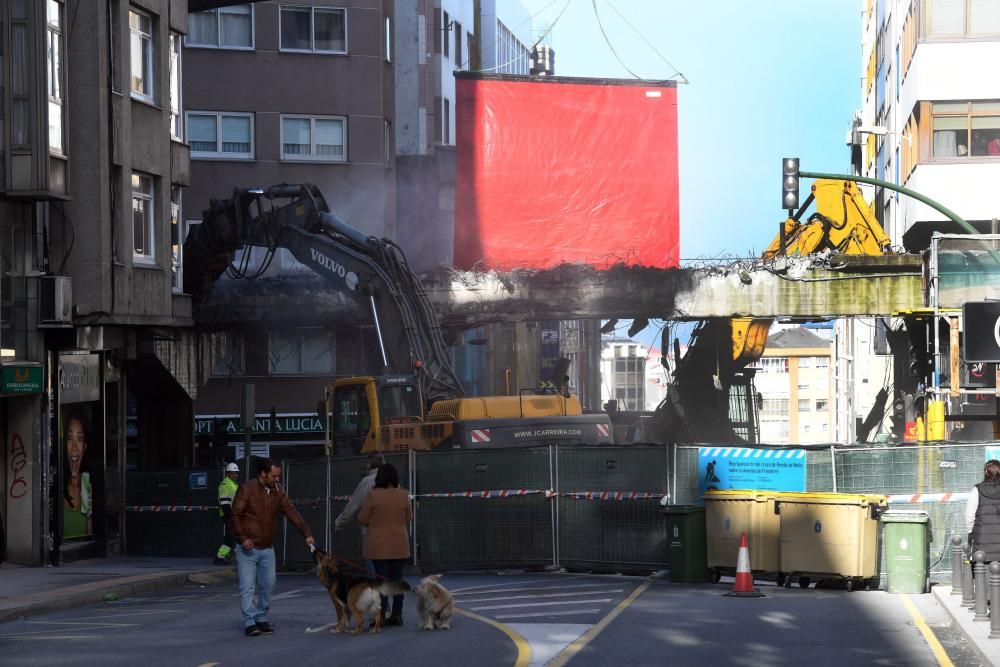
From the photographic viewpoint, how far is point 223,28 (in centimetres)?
4581

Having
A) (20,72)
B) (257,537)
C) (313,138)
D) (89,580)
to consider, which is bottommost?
(89,580)

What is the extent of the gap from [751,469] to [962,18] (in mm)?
24440

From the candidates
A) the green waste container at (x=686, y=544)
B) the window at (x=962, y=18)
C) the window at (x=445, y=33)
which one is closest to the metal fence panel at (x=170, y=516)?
the green waste container at (x=686, y=544)

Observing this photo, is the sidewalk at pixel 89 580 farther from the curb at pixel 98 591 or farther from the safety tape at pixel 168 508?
the safety tape at pixel 168 508

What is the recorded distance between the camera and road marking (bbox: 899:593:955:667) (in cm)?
1312

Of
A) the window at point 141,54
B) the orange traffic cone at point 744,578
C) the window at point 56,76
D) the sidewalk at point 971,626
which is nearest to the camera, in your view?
the sidewalk at point 971,626

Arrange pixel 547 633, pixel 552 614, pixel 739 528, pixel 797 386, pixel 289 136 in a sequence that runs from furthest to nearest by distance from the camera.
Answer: pixel 797 386 < pixel 289 136 < pixel 739 528 < pixel 552 614 < pixel 547 633

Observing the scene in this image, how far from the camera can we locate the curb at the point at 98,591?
60.1 ft

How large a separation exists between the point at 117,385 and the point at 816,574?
47.1ft

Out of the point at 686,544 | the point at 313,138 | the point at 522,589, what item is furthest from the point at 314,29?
the point at 522,589

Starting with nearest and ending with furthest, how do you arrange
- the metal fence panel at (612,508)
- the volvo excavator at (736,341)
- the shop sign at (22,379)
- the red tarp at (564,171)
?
the metal fence panel at (612,508) → the shop sign at (22,379) → the volvo excavator at (736,341) → the red tarp at (564,171)

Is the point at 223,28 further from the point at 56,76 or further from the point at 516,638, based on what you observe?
the point at 516,638

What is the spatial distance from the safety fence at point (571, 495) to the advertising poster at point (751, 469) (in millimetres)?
84

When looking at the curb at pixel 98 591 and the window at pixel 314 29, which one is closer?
the curb at pixel 98 591
